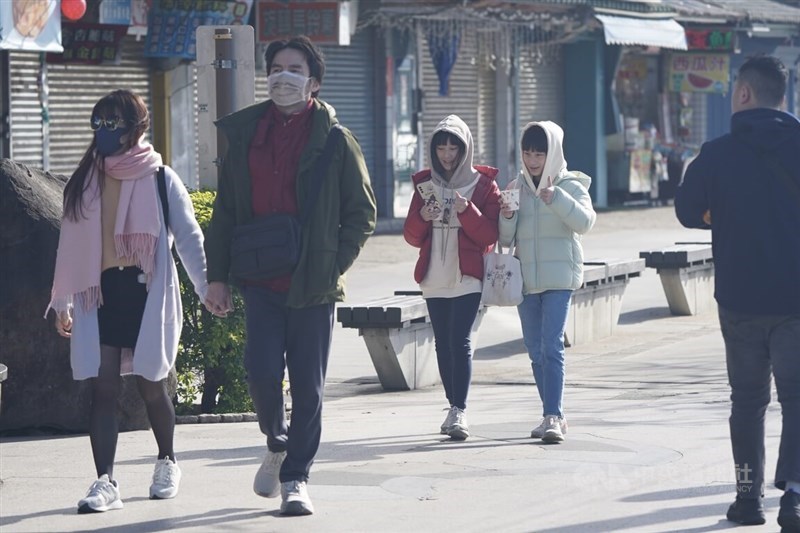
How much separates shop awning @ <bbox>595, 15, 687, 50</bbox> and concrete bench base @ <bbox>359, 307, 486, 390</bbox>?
52.5 ft

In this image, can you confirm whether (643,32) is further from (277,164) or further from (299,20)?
(277,164)

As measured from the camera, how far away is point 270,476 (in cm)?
640

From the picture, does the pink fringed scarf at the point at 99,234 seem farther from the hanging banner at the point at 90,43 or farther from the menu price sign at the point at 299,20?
the menu price sign at the point at 299,20

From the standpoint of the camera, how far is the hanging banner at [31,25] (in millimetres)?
15852

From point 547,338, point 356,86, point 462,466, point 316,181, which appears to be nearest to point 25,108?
point 356,86

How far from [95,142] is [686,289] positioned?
8500 mm

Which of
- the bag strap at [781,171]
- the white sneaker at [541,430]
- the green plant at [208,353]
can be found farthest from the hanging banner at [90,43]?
the bag strap at [781,171]

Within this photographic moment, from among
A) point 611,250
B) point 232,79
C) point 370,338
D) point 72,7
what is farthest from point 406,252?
point 232,79

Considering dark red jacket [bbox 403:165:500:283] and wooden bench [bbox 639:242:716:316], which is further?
wooden bench [bbox 639:242:716:316]

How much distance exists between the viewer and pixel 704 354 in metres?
11.5

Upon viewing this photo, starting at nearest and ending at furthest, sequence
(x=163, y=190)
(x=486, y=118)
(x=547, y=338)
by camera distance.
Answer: (x=163, y=190), (x=547, y=338), (x=486, y=118)

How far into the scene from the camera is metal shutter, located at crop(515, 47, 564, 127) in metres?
27.8

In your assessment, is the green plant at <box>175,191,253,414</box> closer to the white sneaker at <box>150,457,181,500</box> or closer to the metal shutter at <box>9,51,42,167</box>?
the white sneaker at <box>150,457,181,500</box>

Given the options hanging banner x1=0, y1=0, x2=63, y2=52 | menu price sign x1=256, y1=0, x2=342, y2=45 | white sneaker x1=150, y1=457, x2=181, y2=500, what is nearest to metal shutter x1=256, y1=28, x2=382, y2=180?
menu price sign x1=256, y1=0, x2=342, y2=45
